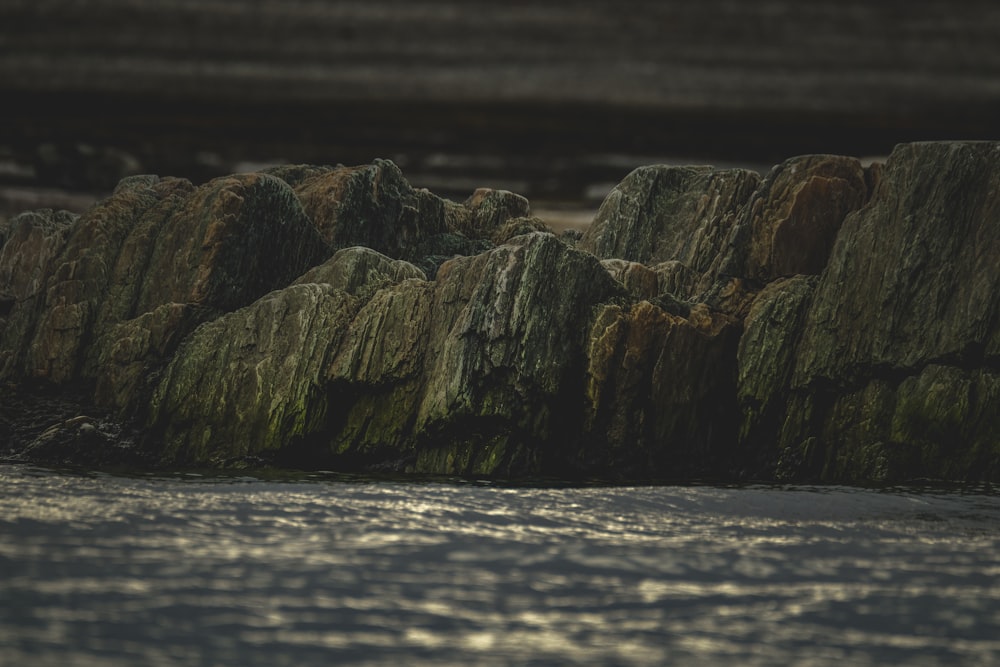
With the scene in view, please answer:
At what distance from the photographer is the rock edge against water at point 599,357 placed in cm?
3081

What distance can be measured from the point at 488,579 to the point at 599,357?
16696 millimetres

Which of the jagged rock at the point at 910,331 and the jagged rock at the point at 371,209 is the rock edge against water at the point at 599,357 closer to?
the jagged rock at the point at 910,331

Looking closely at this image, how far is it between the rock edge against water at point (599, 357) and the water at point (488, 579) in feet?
19.7

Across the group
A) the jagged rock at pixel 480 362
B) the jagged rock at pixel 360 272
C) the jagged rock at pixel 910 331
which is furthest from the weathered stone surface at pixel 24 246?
the jagged rock at pixel 910 331

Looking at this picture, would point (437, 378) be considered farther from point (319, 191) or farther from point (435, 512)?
point (319, 191)

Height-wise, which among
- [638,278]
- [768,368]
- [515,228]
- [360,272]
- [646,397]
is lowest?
[646,397]

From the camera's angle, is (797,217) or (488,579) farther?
(797,217)

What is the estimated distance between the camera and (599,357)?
32.0 meters

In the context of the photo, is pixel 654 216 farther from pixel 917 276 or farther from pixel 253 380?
pixel 253 380

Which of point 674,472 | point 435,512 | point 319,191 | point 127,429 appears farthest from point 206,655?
point 319,191

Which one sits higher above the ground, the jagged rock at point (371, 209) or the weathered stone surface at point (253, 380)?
the jagged rock at point (371, 209)

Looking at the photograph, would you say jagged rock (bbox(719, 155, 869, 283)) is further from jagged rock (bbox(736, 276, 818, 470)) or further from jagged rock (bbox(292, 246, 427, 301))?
jagged rock (bbox(292, 246, 427, 301))

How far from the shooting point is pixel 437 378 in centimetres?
3180

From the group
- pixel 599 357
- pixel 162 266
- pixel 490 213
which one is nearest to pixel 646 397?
pixel 599 357
